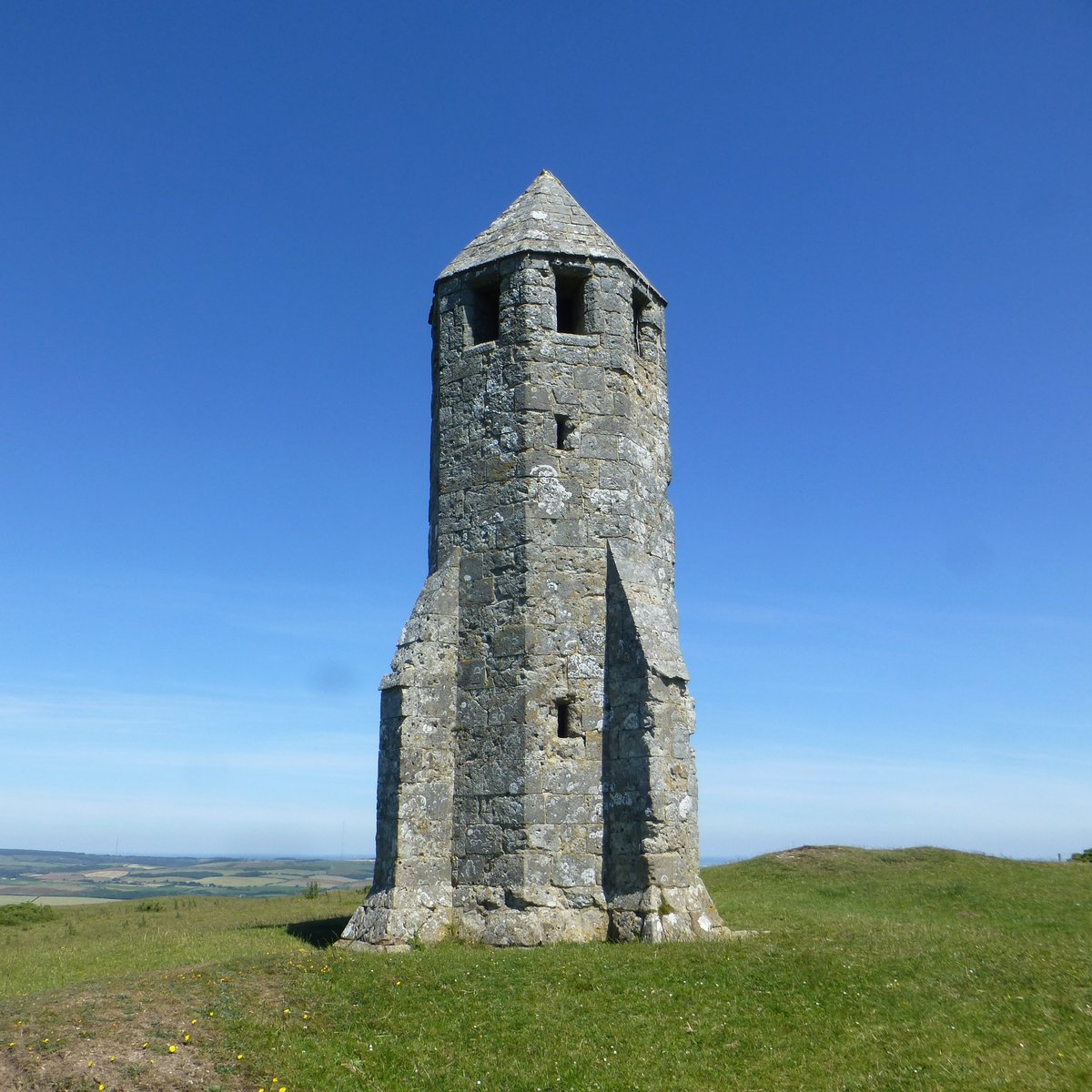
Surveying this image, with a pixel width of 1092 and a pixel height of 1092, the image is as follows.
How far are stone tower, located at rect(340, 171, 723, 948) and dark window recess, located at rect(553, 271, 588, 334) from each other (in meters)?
0.14

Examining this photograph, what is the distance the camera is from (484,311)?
16438mm

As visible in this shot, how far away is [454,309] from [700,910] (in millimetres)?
9756

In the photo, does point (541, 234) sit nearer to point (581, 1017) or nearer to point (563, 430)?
point (563, 430)

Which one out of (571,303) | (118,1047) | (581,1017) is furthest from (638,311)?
(118,1047)

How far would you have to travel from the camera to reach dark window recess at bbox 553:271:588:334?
15.8 meters

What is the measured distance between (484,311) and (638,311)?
2572 mm

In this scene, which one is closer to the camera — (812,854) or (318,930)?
(318,930)

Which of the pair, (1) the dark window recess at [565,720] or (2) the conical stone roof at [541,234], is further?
(2) the conical stone roof at [541,234]

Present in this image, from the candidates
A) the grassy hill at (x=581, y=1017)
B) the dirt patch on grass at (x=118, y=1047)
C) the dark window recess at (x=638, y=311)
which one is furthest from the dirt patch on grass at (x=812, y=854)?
the dirt patch on grass at (x=118, y=1047)

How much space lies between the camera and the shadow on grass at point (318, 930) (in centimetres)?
1419

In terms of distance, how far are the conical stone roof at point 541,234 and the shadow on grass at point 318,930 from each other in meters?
10.3

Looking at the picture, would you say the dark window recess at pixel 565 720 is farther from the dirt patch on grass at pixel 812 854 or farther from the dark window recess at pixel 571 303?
the dirt patch on grass at pixel 812 854

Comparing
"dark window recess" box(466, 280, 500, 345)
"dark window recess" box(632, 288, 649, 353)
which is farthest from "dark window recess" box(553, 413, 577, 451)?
"dark window recess" box(632, 288, 649, 353)

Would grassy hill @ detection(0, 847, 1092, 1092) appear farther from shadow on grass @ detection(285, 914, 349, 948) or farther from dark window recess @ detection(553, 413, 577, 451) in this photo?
dark window recess @ detection(553, 413, 577, 451)
